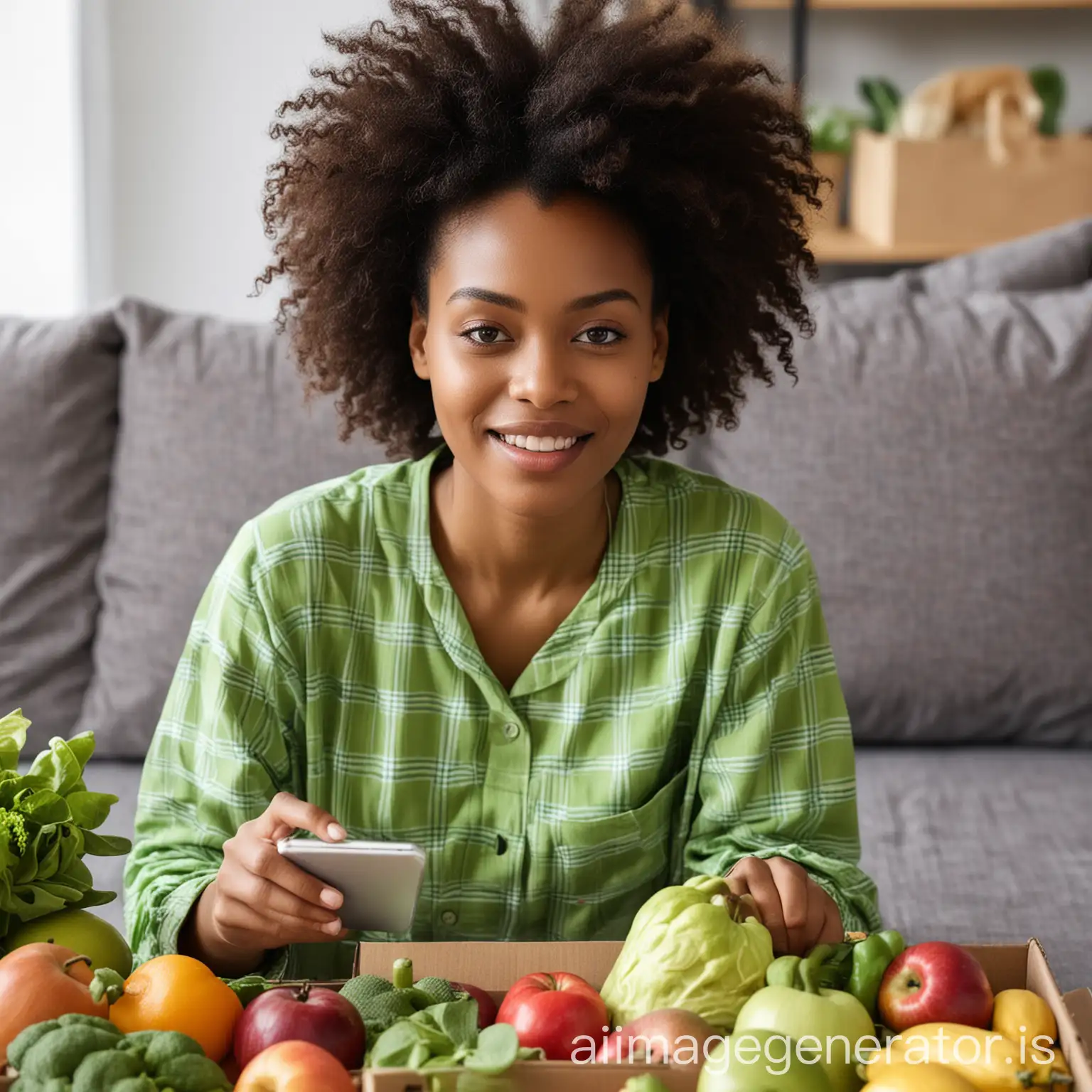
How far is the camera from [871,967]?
90 centimetres

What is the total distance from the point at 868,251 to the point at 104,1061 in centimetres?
274

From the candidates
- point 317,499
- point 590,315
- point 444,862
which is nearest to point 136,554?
point 317,499

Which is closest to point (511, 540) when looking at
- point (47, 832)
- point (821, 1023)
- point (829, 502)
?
point (47, 832)

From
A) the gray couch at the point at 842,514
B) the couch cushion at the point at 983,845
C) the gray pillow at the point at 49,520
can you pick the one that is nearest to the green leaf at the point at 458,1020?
the couch cushion at the point at 983,845

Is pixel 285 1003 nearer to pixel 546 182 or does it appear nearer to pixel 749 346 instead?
pixel 546 182

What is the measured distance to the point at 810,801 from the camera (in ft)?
4.27

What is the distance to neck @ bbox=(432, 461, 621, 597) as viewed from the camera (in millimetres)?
1332

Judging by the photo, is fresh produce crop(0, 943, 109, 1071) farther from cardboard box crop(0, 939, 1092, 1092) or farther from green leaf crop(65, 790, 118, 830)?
green leaf crop(65, 790, 118, 830)

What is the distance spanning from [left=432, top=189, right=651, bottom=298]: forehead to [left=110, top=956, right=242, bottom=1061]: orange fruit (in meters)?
0.58

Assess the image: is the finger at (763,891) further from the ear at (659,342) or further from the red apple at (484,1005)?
the ear at (659,342)

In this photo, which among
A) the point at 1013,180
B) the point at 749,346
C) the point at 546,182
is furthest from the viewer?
the point at 1013,180

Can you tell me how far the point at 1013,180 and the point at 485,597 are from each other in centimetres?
214

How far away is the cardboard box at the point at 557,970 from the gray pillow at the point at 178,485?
1060mm

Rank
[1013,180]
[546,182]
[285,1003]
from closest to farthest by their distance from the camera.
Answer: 1. [285,1003]
2. [546,182]
3. [1013,180]
